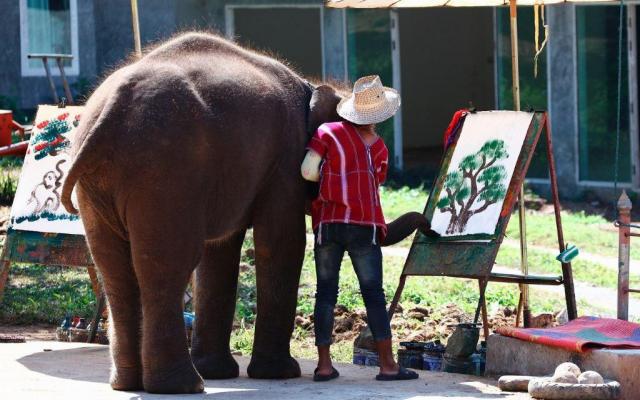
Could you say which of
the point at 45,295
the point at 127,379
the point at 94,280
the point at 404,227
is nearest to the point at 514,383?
the point at 404,227

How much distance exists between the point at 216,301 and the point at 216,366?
1.33 feet

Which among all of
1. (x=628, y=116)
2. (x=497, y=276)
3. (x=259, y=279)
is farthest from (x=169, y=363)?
(x=628, y=116)

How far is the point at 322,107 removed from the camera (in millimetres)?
8266

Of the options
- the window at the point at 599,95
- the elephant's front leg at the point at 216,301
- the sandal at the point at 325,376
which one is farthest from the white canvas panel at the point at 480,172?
the window at the point at 599,95

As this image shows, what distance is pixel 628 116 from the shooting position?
703 inches

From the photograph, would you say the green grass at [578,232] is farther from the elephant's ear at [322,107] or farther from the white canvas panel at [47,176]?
the white canvas panel at [47,176]

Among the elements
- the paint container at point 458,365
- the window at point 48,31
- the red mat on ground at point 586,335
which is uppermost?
the window at point 48,31

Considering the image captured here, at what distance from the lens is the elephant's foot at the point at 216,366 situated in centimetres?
809

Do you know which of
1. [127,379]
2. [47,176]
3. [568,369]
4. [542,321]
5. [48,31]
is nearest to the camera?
[568,369]

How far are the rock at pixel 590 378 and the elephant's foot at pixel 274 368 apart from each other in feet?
6.15

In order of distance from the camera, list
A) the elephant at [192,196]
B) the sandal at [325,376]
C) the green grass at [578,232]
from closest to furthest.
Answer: the elephant at [192,196] < the sandal at [325,376] < the green grass at [578,232]

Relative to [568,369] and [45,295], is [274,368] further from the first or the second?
[45,295]

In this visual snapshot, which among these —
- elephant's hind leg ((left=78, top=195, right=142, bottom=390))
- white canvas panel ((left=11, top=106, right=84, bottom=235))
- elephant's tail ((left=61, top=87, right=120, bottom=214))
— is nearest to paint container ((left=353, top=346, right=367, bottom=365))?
elephant's hind leg ((left=78, top=195, right=142, bottom=390))

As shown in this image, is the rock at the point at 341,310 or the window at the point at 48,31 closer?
the rock at the point at 341,310
